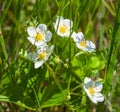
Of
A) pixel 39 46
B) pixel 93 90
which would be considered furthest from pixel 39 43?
pixel 93 90

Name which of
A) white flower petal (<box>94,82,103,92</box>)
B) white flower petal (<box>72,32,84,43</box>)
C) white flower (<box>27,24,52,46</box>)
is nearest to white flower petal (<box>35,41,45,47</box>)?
white flower (<box>27,24,52,46</box>)

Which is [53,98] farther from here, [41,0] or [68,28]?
[41,0]

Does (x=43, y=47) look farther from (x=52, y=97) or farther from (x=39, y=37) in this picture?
(x=52, y=97)

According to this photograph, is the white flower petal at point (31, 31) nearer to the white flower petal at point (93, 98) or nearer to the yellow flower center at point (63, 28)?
the yellow flower center at point (63, 28)

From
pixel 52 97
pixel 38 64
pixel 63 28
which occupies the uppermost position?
pixel 63 28

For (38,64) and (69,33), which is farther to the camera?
(69,33)
